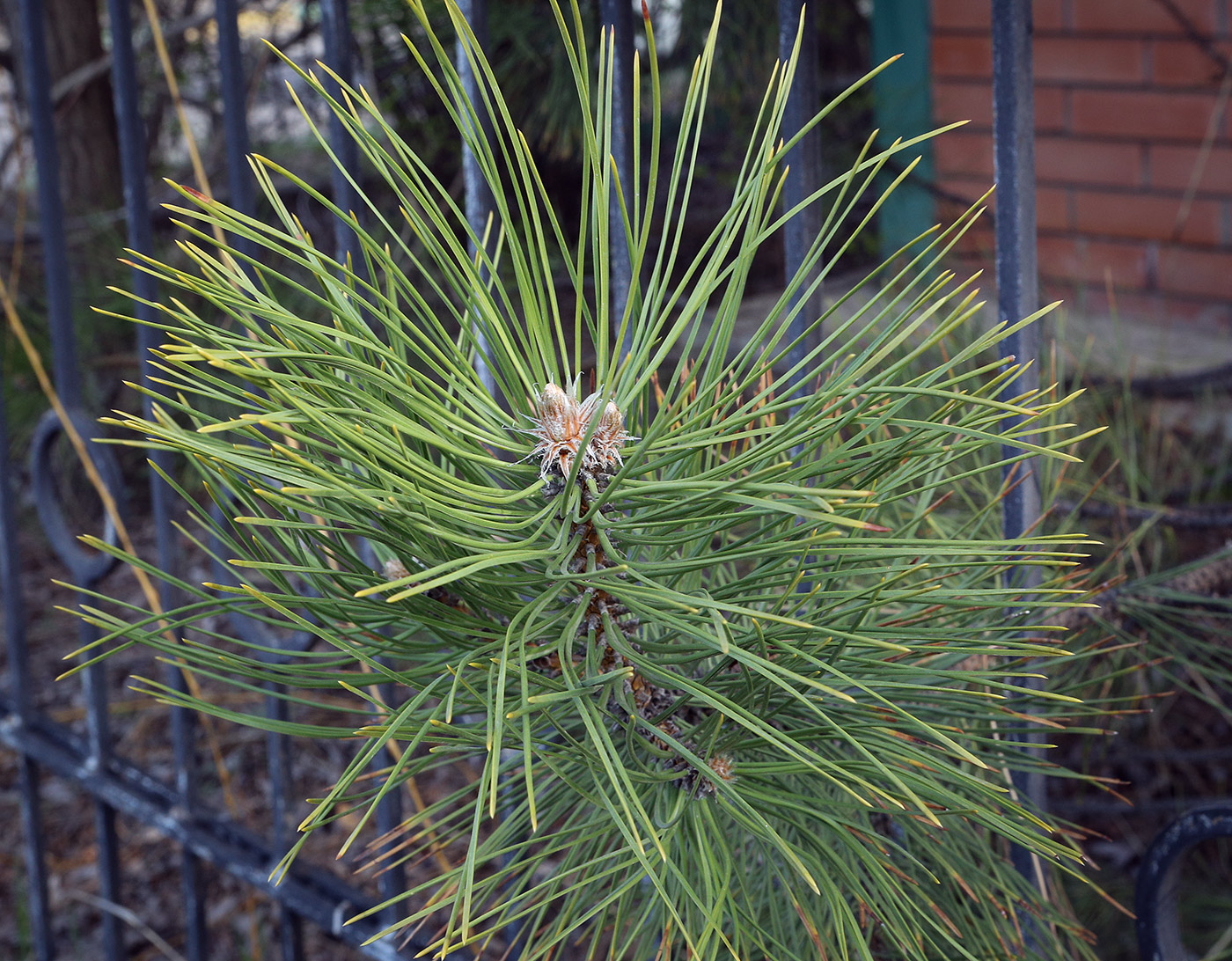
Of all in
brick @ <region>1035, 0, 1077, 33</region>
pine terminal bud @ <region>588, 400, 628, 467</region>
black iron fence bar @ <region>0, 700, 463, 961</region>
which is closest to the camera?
pine terminal bud @ <region>588, 400, 628, 467</region>

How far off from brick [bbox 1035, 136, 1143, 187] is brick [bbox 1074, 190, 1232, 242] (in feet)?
0.10

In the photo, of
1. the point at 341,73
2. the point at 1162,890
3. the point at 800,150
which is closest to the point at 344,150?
the point at 341,73

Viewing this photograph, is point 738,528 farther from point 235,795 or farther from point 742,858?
point 235,795

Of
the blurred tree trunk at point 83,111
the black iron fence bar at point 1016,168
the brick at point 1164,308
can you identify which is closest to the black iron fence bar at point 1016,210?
the black iron fence bar at point 1016,168

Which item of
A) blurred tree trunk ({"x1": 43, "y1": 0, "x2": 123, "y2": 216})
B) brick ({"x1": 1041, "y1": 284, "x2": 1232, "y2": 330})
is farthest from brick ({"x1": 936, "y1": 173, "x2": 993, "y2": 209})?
blurred tree trunk ({"x1": 43, "y1": 0, "x2": 123, "y2": 216})

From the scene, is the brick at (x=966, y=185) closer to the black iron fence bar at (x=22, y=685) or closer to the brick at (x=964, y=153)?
the brick at (x=964, y=153)

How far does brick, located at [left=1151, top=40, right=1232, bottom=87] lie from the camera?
2.14 meters

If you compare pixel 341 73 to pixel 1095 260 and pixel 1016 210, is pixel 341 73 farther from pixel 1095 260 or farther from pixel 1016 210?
pixel 1095 260

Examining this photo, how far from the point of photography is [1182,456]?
1.20m

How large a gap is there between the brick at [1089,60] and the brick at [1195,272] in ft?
1.23

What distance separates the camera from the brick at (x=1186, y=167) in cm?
219

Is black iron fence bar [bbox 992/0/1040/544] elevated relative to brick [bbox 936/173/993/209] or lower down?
lower down

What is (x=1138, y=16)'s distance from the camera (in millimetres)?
2203

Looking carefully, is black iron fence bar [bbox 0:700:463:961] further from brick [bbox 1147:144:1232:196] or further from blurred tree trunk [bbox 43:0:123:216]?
brick [bbox 1147:144:1232:196]
